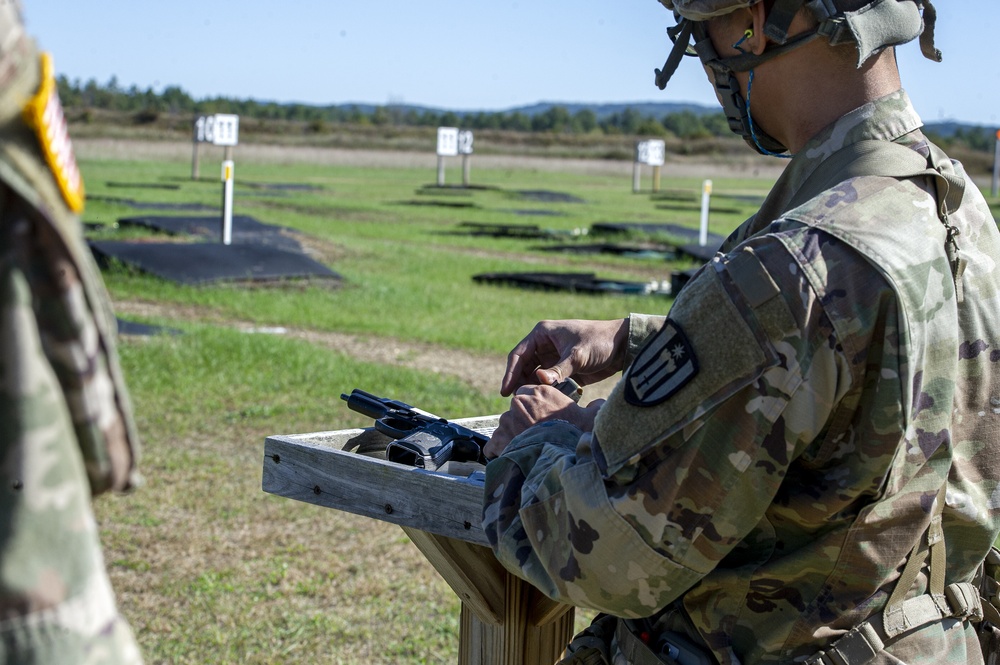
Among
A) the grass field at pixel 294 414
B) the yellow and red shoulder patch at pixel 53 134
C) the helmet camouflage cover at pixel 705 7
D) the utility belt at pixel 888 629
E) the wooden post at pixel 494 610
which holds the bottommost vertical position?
the grass field at pixel 294 414

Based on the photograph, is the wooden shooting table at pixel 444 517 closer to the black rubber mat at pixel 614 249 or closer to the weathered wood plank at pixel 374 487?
the weathered wood plank at pixel 374 487

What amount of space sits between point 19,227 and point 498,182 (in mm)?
42367

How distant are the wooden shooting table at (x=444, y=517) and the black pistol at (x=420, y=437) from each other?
0.20ft

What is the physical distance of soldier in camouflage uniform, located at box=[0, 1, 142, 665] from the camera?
0.96 metres

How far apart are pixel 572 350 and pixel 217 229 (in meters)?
14.6

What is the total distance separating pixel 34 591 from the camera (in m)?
0.96

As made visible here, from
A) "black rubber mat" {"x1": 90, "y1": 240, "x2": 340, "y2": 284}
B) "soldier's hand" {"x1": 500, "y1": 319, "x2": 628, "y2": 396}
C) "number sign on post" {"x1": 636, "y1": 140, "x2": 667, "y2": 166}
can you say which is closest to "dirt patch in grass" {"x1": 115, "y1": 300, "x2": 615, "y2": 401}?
"black rubber mat" {"x1": 90, "y1": 240, "x2": 340, "y2": 284}

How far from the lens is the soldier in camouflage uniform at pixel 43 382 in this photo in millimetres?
955

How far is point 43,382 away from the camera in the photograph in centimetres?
97

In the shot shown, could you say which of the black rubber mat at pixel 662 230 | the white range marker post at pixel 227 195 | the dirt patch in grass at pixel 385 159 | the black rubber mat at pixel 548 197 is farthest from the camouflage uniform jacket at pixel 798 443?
the dirt patch in grass at pixel 385 159

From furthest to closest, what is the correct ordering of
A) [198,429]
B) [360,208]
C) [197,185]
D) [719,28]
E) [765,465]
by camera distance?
[197,185] < [360,208] < [198,429] < [719,28] < [765,465]

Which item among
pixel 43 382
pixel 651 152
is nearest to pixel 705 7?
pixel 43 382

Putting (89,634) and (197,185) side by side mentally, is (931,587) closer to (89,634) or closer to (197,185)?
(89,634)

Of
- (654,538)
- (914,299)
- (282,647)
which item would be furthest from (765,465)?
(282,647)
